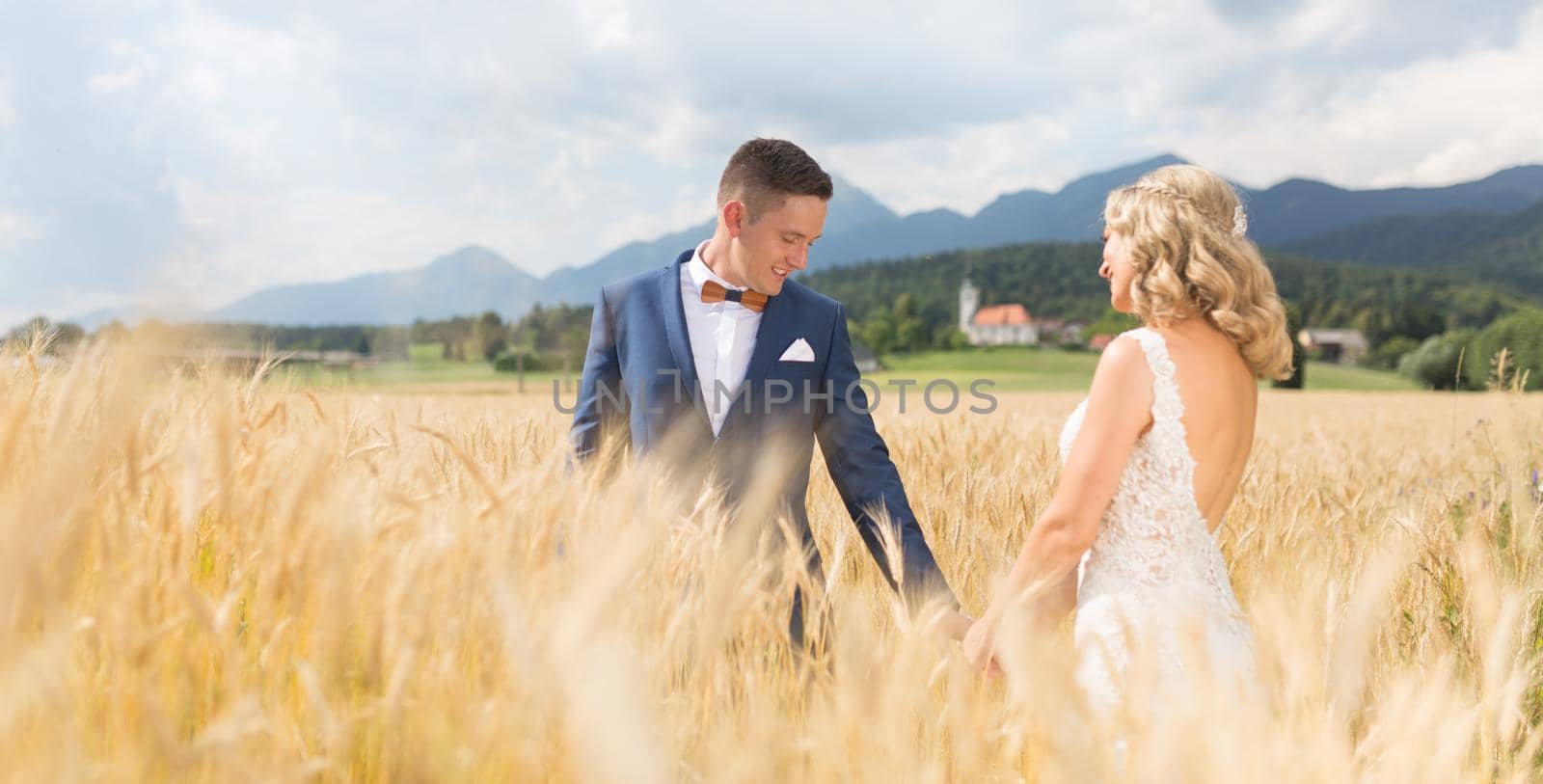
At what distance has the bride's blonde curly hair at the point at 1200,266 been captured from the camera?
217 centimetres

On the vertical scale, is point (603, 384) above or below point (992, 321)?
below

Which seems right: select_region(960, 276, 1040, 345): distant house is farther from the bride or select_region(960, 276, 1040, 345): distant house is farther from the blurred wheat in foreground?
the blurred wheat in foreground

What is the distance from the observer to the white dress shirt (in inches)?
105

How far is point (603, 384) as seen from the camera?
271 centimetres

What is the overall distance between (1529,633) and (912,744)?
101 inches

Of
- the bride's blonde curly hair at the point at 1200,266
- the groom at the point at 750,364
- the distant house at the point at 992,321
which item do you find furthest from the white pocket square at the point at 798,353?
the distant house at the point at 992,321

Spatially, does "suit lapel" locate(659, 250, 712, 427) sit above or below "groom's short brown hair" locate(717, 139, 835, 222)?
below

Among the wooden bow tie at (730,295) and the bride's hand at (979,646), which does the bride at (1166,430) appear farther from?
the wooden bow tie at (730,295)

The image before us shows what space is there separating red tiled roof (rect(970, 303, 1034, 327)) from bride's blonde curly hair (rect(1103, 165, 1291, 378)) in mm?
130485

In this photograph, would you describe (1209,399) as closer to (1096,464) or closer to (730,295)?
(1096,464)

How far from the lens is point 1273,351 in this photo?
222 cm

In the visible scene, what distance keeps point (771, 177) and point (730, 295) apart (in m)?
0.36

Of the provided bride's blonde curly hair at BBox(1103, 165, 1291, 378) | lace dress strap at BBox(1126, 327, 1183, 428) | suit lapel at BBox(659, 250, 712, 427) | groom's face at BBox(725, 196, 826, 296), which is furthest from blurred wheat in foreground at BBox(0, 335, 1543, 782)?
groom's face at BBox(725, 196, 826, 296)

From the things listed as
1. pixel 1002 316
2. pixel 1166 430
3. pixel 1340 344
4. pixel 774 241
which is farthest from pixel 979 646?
pixel 1002 316
